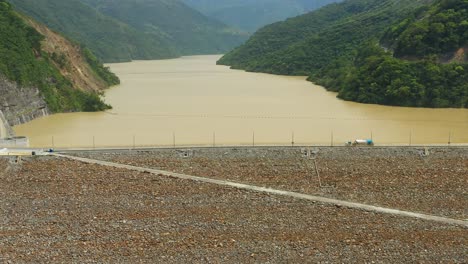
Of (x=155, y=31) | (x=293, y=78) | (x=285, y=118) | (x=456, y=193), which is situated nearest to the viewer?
(x=456, y=193)

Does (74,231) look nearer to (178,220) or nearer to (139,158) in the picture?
(178,220)

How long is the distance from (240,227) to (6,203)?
715 cm

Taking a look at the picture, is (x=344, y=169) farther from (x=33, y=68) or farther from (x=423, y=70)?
(x=423, y=70)

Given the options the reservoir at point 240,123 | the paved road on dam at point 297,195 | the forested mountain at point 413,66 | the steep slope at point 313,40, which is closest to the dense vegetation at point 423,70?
the forested mountain at point 413,66

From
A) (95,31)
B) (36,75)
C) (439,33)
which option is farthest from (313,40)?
(95,31)

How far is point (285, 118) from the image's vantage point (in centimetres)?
3244

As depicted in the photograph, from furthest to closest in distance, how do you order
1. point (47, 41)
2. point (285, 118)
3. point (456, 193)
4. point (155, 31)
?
point (155, 31) < point (47, 41) < point (285, 118) < point (456, 193)

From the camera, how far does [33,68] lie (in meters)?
34.0

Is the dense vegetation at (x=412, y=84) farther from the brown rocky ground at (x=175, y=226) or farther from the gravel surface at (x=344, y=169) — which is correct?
the brown rocky ground at (x=175, y=226)

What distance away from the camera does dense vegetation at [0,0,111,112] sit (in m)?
31.6

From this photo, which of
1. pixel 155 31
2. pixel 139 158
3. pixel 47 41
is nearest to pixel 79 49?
pixel 47 41

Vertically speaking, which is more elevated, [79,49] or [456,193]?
[79,49]

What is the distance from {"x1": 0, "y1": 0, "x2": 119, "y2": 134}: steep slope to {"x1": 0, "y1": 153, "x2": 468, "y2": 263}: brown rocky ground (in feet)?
43.7

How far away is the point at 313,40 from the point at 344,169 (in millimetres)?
58688
